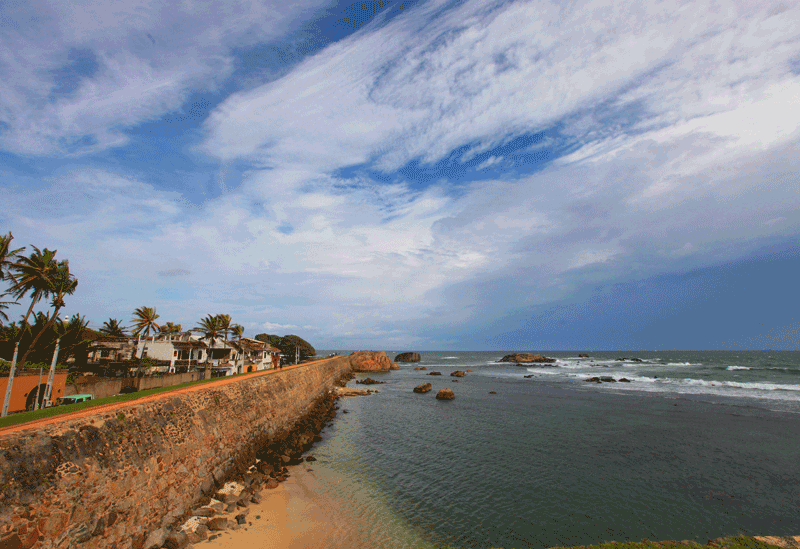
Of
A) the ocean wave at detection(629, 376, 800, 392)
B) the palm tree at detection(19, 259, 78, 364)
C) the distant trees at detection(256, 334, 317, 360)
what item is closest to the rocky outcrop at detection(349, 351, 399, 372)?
the distant trees at detection(256, 334, 317, 360)

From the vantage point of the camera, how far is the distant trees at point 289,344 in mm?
90381

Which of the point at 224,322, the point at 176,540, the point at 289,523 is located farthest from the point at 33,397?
the point at 224,322

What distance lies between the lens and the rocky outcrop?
285ft

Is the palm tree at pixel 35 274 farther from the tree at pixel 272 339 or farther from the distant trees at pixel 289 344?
the tree at pixel 272 339

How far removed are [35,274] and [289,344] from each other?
73.8 m

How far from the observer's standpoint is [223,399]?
57.5 ft

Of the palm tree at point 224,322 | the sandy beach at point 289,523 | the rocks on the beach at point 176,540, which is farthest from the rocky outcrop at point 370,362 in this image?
the rocks on the beach at point 176,540

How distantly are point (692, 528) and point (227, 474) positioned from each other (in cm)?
1822

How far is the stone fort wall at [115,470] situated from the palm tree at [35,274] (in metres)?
17.2

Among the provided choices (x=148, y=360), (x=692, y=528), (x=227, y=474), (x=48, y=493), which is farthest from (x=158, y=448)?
(x=148, y=360)

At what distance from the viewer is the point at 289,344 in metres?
94.7

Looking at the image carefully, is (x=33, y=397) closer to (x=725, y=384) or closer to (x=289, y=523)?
(x=289, y=523)

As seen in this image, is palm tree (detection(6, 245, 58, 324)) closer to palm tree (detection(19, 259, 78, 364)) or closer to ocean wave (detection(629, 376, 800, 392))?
palm tree (detection(19, 259, 78, 364))

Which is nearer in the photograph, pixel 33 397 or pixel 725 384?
pixel 33 397
